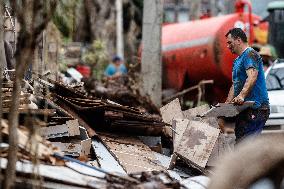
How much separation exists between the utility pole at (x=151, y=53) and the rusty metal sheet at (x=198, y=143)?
5.64m

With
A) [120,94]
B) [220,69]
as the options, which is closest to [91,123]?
[120,94]

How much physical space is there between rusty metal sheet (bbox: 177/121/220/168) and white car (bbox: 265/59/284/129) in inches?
84.9

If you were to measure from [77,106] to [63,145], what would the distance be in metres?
1.30

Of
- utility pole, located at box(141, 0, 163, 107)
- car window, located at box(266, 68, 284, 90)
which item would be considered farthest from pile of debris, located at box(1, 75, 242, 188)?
utility pole, located at box(141, 0, 163, 107)

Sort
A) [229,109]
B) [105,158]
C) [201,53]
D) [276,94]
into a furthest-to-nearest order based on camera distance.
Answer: [201,53] < [276,94] < [229,109] < [105,158]

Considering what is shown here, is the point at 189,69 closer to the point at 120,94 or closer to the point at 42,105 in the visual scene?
the point at 120,94

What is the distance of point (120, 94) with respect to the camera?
13.5 metres

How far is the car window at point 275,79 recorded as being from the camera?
39.5ft

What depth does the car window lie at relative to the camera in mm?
12047

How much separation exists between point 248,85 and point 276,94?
3068 mm

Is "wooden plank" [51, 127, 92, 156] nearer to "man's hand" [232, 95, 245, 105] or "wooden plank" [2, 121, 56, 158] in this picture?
"man's hand" [232, 95, 245, 105]

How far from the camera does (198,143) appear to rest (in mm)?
8820

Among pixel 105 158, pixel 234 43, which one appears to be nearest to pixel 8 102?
pixel 105 158

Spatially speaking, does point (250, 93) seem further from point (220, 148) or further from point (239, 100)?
point (220, 148)
